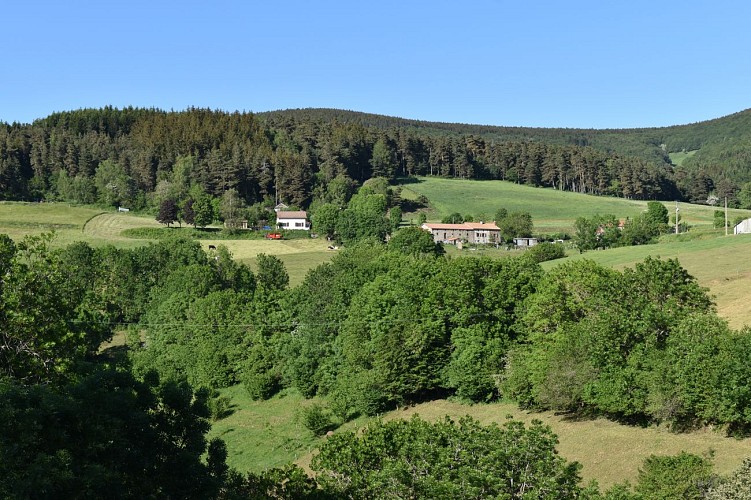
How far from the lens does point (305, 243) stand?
11531cm

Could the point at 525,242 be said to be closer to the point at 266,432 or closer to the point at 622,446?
the point at 266,432

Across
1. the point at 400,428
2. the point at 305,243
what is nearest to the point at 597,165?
the point at 305,243

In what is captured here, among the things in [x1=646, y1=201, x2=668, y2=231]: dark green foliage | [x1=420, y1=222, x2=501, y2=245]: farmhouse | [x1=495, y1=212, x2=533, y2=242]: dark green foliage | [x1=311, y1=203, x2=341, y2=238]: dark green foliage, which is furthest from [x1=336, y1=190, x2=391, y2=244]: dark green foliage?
[x1=646, y1=201, x2=668, y2=231]: dark green foliage

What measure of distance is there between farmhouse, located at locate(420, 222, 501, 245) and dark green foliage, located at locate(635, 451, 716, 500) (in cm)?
9547

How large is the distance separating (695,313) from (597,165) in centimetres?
16559

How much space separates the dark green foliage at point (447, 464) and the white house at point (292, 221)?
349 feet

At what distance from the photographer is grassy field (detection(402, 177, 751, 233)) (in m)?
144

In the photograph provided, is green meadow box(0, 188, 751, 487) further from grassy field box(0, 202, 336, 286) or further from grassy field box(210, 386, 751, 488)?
grassy field box(0, 202, 336, 286)

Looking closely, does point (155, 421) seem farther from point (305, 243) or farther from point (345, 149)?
point (345, 149)

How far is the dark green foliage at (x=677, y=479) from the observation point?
24.1 meters

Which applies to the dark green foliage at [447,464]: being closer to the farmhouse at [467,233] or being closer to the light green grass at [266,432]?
the light green grass at [266,432]

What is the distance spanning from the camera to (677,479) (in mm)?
24578

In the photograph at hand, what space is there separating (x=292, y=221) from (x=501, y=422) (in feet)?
309

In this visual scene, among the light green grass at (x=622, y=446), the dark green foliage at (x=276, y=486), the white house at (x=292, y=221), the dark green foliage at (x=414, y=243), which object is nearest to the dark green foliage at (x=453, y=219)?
the white house at (x=292, y=221)
